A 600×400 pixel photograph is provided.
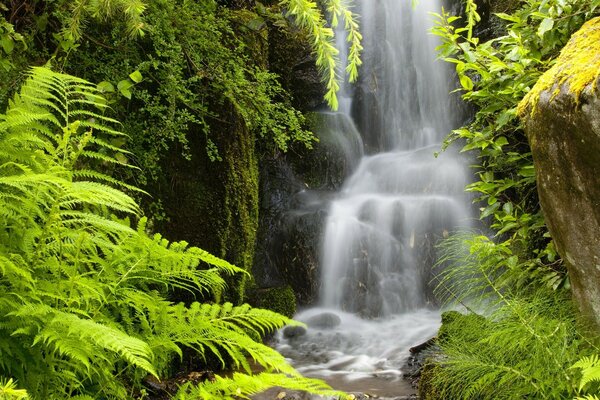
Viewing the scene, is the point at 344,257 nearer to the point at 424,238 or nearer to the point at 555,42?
the point at 424,238

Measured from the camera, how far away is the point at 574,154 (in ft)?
8.26

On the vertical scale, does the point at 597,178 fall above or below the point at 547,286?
above

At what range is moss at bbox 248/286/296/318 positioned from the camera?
664 centimetres

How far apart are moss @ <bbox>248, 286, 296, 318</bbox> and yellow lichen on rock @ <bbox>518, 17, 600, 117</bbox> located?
4382 mm

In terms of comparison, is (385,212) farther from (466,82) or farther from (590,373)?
(590,373)

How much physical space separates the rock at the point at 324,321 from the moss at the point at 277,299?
301mm

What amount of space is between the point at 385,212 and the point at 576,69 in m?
5.72

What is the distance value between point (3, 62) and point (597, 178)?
3.33 m

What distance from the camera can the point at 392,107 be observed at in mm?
10508

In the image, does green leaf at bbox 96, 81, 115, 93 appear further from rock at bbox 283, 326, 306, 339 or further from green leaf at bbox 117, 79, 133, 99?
rock at bbox 283, 326, 306, 339

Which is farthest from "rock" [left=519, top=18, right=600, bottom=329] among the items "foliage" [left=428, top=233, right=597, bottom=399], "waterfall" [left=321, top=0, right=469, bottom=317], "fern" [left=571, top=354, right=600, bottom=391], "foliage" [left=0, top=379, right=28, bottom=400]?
"waterfall" [left=321, top=0, right=469, bottom=317]

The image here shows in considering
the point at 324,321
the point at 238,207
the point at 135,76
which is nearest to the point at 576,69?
the point at 135,76

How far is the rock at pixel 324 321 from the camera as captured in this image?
6844 mm

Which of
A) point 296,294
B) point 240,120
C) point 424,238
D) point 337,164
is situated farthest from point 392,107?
point 240,120
